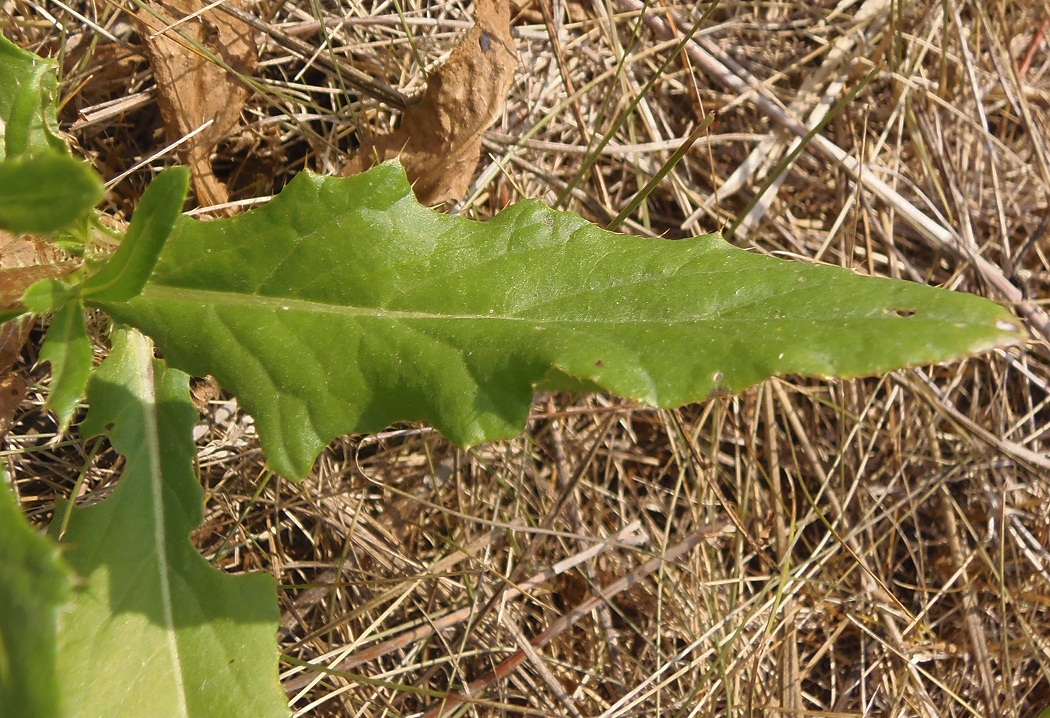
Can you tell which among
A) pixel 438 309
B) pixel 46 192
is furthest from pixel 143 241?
pixel 438 309

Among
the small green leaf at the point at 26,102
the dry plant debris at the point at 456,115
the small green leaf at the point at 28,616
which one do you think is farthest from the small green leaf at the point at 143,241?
the dry plant debris at the point at 456,115

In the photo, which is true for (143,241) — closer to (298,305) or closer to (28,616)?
(298,305)

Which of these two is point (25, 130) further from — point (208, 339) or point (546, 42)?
point (546, 42)

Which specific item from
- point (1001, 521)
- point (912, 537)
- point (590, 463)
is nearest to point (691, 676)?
point (590, 463)

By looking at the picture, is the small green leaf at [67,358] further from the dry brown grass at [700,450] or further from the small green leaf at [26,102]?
the dry brown grass at [700,450]

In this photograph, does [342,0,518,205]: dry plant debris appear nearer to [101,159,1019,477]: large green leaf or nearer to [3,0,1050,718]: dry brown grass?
[3,0,1050,718]: dry brown grass

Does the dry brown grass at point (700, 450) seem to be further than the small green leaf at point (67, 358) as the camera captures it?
Yes

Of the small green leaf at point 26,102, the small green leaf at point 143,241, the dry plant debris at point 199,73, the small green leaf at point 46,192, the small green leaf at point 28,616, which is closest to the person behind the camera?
the small green leaf at point 28,616
